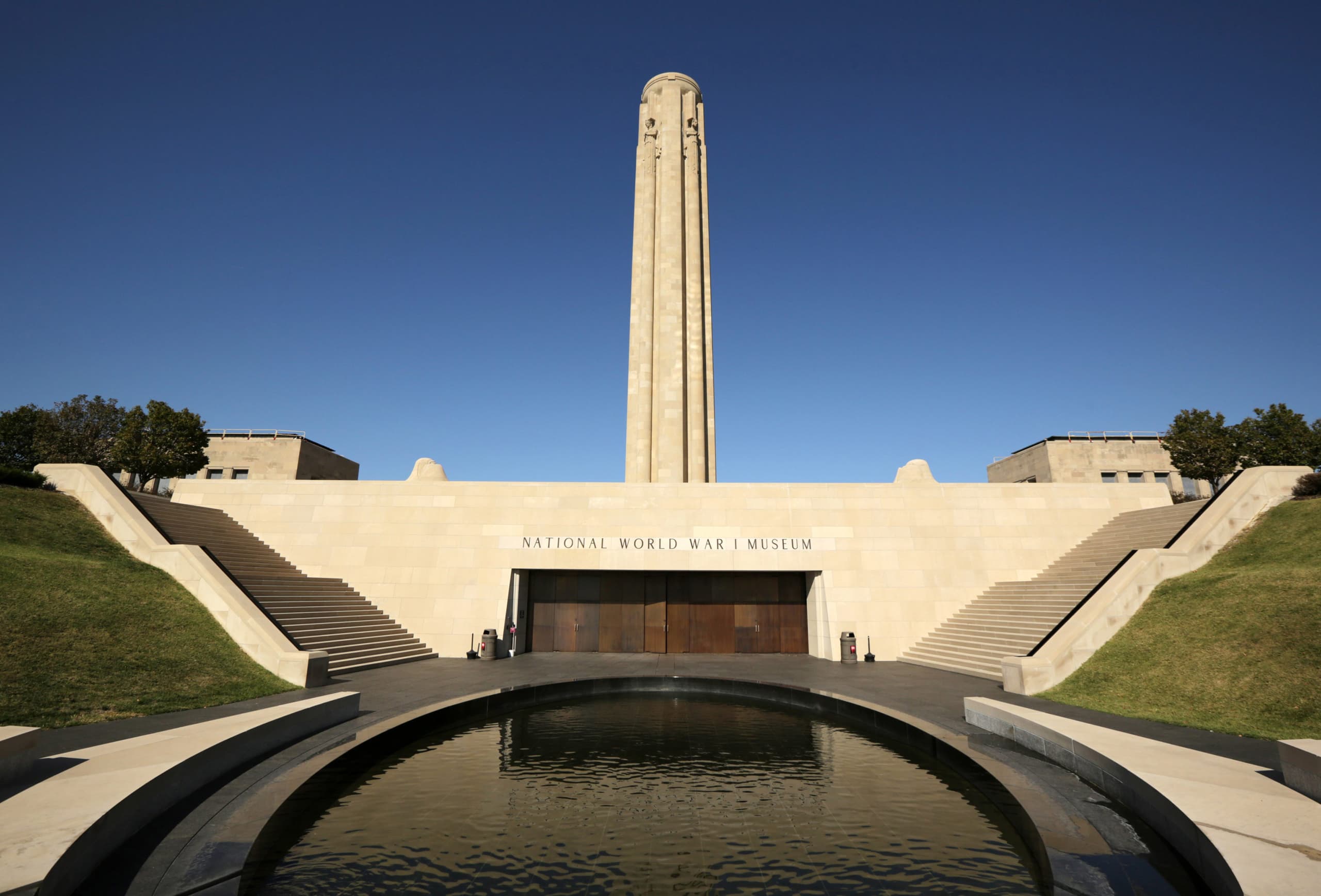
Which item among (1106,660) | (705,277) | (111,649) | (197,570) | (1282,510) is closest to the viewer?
(111,649)

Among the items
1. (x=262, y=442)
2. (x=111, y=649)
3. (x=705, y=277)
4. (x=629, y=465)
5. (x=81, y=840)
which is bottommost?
(x=81, y=840)

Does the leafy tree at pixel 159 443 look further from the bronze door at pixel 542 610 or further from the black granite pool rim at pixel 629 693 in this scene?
the black granite pool rim at pixel 629 693

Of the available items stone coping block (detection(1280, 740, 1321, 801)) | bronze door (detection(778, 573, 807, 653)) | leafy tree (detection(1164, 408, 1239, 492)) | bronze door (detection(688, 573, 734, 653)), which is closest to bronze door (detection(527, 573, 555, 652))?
bronze door (detection(688, 573, 734, 653))

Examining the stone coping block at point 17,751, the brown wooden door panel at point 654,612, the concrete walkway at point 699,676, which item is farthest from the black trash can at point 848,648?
the stone coping block at point 17,751

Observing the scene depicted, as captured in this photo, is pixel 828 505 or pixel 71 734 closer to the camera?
pixel 71 734

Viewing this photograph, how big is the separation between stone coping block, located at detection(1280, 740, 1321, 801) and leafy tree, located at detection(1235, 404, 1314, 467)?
45.3 m

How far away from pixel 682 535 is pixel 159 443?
37.9 meters

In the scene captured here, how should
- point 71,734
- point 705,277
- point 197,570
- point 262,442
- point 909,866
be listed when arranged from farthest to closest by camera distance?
1. point 262,442
2. point 705,277
3. point 197,570
4. point 71,734
5. point 909,866

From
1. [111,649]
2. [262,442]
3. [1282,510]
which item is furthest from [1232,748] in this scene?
[262,442]

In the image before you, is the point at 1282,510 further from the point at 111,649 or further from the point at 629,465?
the point at 111,649

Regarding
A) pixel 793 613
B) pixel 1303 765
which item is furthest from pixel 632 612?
pixel 1303 765

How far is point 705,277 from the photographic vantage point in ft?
135

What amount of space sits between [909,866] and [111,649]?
17.5 metres

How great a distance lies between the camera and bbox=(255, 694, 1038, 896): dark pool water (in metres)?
6.09
